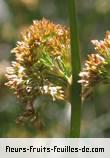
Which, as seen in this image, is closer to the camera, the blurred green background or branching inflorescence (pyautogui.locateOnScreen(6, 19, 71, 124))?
branching inflorescence (pyautogui.locateOnScreen(6, 19, 71, 124))

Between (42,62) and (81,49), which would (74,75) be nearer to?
(42,62)

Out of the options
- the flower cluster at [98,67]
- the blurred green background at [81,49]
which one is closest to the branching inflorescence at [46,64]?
the flower cluster at [98,67]

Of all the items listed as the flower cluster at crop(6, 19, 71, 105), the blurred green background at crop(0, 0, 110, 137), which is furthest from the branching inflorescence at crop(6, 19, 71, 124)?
the blurred green background at crop(0, 0, 110, 137)

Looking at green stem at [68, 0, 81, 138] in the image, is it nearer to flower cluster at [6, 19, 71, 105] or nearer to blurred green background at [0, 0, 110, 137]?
flower cluster at [6, 19, 71, 105]

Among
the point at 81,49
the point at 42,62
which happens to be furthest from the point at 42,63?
the point at 81,49

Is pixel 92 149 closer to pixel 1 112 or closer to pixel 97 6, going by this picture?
pixel 1 112

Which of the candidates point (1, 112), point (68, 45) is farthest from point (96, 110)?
point (68, 45)
